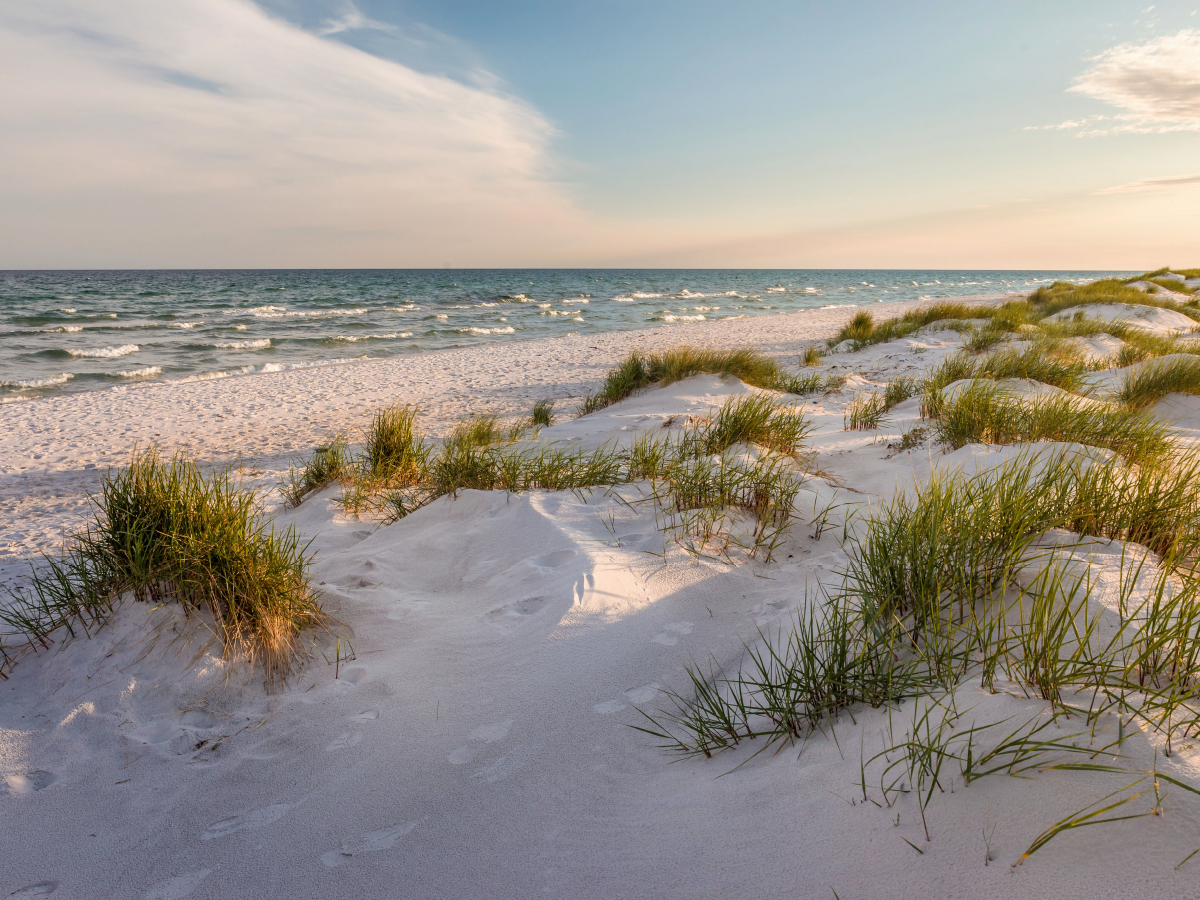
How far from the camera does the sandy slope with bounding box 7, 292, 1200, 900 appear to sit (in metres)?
1.16

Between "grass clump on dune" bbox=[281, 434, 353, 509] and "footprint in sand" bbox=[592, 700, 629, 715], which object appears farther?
"grass clump on dune" bbox=[281, 434, 353, 509]

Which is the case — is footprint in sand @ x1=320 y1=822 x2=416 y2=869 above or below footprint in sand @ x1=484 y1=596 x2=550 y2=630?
below

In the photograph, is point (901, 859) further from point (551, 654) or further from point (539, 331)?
point (539, 331)

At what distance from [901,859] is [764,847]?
0.92 feet

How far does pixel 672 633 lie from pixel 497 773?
855mm

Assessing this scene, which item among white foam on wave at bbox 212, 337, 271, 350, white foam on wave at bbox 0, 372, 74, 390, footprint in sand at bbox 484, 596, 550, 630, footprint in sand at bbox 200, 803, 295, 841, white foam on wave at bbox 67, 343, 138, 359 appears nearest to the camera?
footprint in sand at bbox 200, 803, 295, 841

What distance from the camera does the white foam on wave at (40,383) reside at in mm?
10274

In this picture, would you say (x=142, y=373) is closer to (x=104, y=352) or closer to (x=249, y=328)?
(x=104, y=352)

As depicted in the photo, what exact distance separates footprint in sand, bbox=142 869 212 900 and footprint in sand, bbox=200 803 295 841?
0.10 metres

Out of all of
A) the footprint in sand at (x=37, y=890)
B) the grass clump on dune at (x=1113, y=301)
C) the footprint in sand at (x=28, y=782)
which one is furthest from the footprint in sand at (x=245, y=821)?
the grass clump on dune at (x=1113, y=301)

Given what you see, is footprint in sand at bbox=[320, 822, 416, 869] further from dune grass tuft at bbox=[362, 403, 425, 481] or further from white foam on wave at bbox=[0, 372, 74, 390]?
white foam on wave at bbox=[0, 372, 74, 390]

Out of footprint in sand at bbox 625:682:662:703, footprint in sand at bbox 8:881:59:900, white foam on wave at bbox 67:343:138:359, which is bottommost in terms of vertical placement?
footprint in sand at bbox 8:881:59:900

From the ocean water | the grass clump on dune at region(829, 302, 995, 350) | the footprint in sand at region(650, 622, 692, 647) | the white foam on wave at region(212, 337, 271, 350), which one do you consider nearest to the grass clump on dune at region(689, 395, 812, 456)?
the footprint in sand at region(650, 622, 692, 647)

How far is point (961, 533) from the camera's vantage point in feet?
6.15
